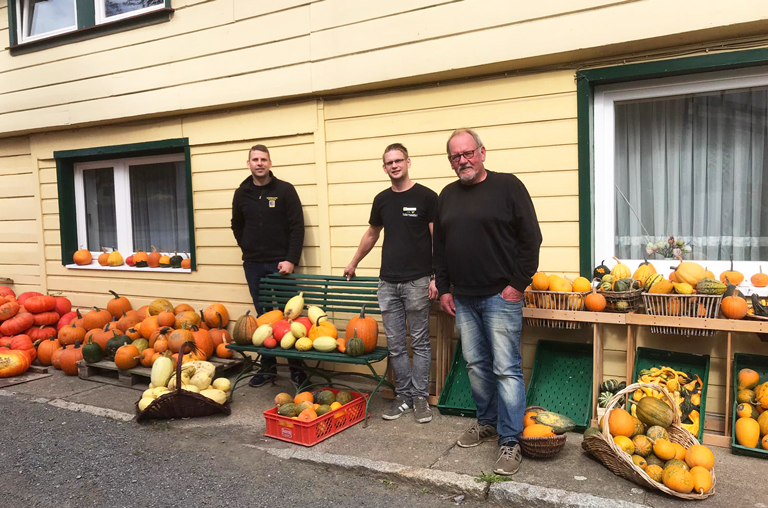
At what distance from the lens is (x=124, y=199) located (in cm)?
806

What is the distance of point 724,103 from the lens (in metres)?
4.55

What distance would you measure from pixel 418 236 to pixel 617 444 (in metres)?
2.04

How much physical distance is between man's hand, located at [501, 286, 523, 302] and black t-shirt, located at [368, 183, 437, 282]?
39.6 inches

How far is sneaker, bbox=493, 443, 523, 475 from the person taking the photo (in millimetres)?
3795

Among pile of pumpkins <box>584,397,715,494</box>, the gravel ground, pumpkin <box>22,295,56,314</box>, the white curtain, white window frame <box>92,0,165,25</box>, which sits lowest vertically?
the gravel ground

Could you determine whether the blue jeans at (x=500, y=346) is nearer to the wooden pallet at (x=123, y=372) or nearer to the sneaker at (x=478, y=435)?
the sneaker at (x=478, y=435)

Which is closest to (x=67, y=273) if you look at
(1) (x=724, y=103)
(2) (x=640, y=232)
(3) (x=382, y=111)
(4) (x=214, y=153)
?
(4) (x=214, y=153)

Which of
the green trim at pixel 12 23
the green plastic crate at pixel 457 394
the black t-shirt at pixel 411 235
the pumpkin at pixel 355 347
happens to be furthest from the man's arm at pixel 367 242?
the green trim at pixel 12 23

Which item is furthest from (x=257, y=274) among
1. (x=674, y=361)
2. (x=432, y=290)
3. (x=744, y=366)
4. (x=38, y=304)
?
(x=744, y=366)

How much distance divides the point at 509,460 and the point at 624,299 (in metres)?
1.46

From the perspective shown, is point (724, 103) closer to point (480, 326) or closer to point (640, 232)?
point (640, 232)

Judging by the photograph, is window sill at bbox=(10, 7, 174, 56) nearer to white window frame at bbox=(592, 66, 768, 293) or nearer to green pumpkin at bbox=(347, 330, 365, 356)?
green pumpkin at bbox=(347, 330, 365, 356)

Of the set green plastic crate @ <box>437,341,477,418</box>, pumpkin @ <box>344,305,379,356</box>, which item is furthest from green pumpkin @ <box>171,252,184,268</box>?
green plastic crate @ <box>437,341,477,418</box>

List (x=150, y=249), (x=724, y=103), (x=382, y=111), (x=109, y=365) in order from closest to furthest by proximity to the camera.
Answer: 1. (x=724, y=103)
2. (x=382, y=111)
3. (x=109, y=365)
4. (x=150, y=249)
